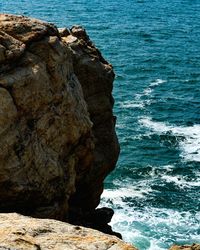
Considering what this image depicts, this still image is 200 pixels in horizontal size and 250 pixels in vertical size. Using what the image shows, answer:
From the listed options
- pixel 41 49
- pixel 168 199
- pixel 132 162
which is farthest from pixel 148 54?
pixel 41 49

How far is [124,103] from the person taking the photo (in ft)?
246

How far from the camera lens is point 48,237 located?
50.8 ft

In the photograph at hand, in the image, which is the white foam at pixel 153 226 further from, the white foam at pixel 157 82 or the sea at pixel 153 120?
the white foam at pixel 157 82

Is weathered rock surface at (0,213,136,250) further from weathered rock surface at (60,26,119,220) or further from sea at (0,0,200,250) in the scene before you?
sea at (0,0,200,250)

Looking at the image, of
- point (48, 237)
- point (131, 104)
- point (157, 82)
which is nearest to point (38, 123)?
point (48, 237)

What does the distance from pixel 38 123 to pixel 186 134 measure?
141ft

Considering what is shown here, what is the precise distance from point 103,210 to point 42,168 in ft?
42.5

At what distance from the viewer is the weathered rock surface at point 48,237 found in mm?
14648

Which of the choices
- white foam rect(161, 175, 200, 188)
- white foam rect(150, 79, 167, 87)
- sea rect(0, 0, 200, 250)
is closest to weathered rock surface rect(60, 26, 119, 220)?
sea rect(0, 0, 200, 250)

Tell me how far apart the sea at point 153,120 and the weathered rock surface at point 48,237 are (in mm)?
28111

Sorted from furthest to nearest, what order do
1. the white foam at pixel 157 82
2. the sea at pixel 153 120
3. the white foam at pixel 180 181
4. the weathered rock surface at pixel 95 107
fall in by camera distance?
the white foam at pixel 157 82
the white foam at pixel 180 181
the sea at pixel 153 120
the weathered rock surface at pixel 95 107

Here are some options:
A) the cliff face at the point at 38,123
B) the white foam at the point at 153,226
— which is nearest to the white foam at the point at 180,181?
the white foam at the point at 153,226

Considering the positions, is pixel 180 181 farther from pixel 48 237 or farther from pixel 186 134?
pixel 48 237

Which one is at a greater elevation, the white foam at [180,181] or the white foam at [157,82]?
the white foam at [157,82]
